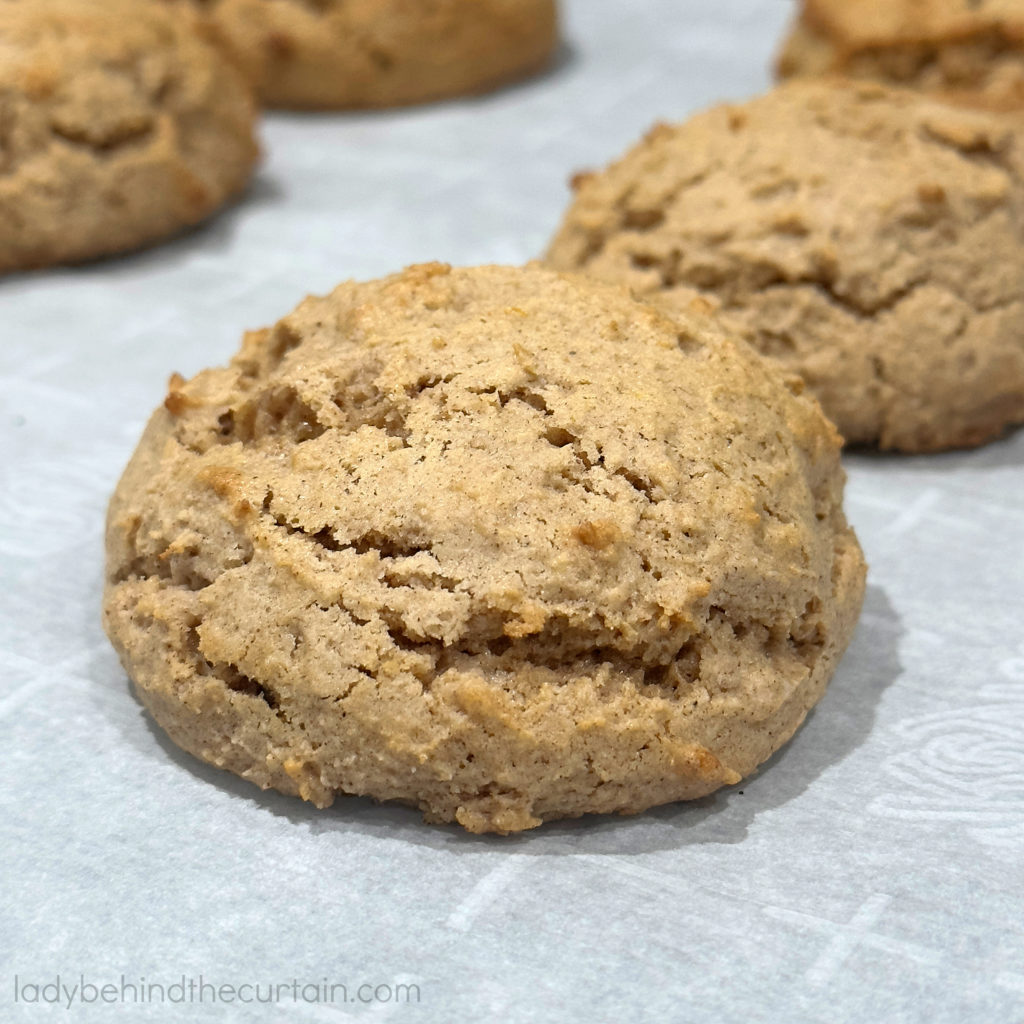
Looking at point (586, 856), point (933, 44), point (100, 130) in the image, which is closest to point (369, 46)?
point (100, 130)

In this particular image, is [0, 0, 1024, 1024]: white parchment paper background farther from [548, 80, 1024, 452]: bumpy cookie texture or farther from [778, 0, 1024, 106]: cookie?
[778, 0, 1024, 106]: cookie

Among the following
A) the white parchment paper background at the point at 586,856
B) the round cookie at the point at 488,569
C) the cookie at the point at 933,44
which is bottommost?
the white parchment paper background at the point at 586,856

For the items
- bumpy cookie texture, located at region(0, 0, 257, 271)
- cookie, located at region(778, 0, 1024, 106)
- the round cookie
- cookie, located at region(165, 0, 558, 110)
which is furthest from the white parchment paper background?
cookie, located at region(165, 0, 558, 110)

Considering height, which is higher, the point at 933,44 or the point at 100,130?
the point at 933,44

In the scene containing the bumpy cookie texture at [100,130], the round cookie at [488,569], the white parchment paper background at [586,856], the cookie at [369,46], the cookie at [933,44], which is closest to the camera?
the white parchment paper background at [586,856]

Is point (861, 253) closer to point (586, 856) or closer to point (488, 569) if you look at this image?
point (488, 569)

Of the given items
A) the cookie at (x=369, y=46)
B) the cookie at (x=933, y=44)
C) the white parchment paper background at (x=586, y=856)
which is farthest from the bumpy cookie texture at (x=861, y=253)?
the cookie at (x=369, y=46)

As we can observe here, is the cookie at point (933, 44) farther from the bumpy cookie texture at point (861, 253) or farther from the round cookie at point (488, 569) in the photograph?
the round cookie at point (488, 569)
